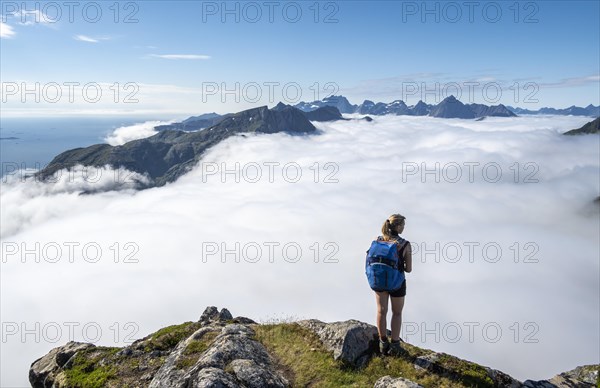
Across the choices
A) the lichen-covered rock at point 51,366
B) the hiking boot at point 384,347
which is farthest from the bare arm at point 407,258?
the lichen-covered rock at point 51,366

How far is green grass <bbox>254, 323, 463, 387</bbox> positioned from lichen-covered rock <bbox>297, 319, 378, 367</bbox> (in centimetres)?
26

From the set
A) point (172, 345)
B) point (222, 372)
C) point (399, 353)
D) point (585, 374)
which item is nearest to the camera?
point (222, 372)

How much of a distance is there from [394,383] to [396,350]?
2.34m

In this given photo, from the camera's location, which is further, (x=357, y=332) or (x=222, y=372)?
(x=357, y=332)

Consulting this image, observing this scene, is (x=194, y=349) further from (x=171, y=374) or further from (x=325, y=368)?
(x=325, y=368)

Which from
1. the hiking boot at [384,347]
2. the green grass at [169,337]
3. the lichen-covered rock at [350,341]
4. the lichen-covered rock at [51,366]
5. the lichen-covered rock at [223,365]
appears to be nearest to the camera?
the lichen-covered rock at [223,365]

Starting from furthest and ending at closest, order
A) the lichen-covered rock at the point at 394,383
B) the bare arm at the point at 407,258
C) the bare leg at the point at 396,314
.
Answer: the bare leg at the point at 396,314, the bare arm at the point at 407,258, the lichen-covered rock at the point at 394,383

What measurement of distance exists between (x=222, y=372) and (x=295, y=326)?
4822mm

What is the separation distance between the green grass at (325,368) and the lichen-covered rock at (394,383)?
48 centimetres

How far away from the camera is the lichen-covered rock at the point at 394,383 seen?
9736 millimetres

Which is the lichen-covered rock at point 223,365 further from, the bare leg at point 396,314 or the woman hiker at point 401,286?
the bare leg at point 396,314

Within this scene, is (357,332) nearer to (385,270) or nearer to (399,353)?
(399,353)

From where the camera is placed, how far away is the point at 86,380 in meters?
13.4

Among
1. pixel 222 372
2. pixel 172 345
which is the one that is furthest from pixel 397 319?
pixel 172 345
